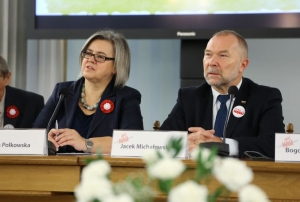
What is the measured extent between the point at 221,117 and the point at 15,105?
1.39m

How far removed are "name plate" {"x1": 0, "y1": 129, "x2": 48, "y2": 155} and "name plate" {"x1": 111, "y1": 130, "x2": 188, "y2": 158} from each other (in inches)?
11.4

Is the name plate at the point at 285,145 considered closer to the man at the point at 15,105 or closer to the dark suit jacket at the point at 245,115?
the dark suit jacket at the point at 245,115

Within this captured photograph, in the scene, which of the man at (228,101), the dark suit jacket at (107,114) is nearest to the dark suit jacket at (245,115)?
the man at (228,101)

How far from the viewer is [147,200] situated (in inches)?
32.9

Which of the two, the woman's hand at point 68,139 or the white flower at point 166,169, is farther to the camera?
the woman's hand at point 68,139

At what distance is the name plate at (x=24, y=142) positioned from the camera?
2486mm

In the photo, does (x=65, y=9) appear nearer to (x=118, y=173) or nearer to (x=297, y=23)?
(x=297, y=23)

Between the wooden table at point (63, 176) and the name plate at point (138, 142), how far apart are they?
0.14m

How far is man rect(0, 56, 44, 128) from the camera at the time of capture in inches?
153

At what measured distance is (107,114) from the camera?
11.1 feet


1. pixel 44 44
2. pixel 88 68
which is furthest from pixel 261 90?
pixel 44 44

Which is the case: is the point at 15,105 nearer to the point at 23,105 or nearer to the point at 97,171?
the point at 23,105

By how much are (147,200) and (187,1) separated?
368cm

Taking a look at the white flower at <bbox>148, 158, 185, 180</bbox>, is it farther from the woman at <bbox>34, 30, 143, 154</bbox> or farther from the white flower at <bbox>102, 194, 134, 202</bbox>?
the woman at <bbox>34, 30, 143, 154</bbox>
